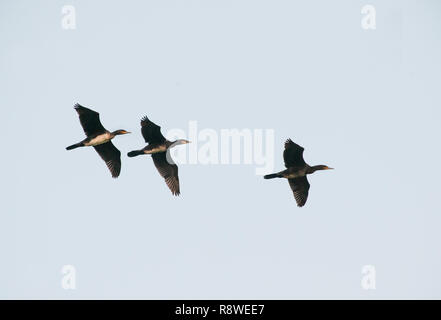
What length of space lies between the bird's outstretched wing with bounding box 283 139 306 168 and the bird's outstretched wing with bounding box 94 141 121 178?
6.19 metres

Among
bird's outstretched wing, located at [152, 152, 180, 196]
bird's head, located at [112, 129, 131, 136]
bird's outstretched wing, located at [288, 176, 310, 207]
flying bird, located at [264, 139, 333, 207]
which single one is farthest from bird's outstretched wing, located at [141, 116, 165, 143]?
bird's outstretched wing, located at [288, 176, 310, 207]

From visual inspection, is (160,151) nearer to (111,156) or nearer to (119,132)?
(119,132)

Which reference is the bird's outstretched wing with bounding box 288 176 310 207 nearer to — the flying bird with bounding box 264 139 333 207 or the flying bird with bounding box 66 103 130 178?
the flying bird with bounding box 264 139 333 207

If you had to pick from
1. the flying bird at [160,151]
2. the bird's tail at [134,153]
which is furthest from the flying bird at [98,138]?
the flying bird at [160,151]

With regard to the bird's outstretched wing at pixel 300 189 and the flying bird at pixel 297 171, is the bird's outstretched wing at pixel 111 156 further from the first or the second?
the bird's outstretched wing at pixel 300 189

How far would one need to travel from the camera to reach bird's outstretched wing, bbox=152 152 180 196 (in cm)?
3616

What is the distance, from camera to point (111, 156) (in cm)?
3547

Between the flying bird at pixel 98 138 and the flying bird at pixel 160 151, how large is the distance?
1.10 metres
